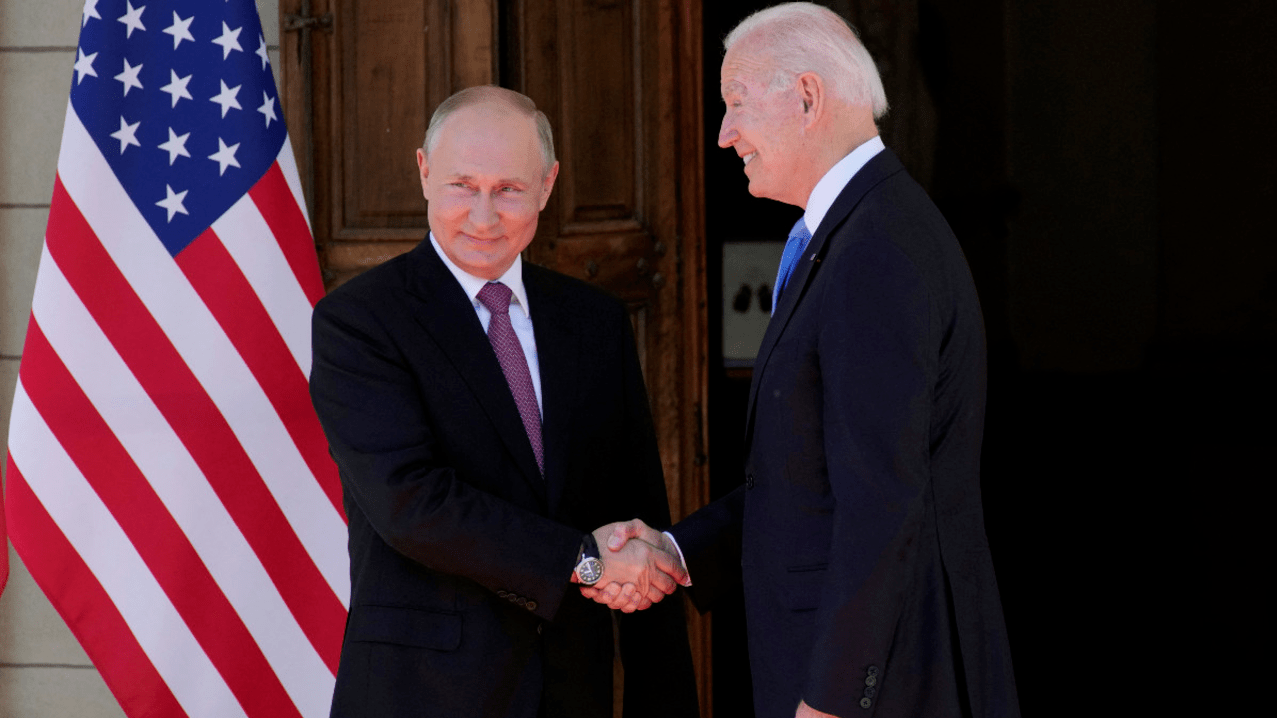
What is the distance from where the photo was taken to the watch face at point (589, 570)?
2.40 meters

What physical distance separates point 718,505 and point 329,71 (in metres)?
1.89

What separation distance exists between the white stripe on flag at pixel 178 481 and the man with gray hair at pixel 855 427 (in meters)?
1.77

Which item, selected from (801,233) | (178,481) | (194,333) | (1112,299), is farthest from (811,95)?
(1112,299)

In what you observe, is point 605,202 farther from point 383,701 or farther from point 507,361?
point 383,701

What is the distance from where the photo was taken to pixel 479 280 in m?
2.59

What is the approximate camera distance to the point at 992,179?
430 cm

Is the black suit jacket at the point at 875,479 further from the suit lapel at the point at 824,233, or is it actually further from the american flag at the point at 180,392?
the american flag at the point at 180,392

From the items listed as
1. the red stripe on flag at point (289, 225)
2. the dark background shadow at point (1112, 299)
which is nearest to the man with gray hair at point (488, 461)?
the red stripe on flag at point (289, 225)

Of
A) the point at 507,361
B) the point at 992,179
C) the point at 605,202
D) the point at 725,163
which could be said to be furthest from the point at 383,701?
the point at 992,179

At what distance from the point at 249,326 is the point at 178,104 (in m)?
0.64

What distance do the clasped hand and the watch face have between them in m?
0.01

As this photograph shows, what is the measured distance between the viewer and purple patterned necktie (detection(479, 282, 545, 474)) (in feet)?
8.29

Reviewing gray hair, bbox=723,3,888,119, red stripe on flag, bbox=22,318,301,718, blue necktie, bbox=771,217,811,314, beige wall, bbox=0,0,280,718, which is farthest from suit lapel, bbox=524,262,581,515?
beige wall, bbox=0,0,280,718

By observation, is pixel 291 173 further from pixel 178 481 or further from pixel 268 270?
pixel 178 481
